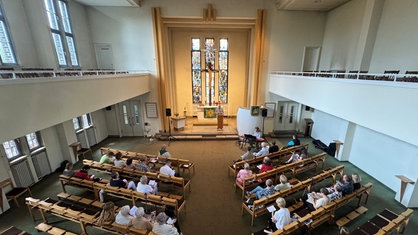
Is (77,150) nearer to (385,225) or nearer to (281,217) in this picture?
(281,217)

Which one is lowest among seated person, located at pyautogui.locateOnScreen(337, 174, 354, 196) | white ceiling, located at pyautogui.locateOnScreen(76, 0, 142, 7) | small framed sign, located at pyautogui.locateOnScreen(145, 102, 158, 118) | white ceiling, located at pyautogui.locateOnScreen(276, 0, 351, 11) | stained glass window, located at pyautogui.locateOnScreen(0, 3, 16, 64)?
seated person, located at pyautogui.locateOnScreen(337, 174, 354, 196)

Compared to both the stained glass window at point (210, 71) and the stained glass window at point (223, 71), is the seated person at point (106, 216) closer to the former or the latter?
the stained glass window at point (210, 71)

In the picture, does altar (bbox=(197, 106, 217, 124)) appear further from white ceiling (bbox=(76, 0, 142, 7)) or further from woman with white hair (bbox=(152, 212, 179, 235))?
woman with white hair (bbox=(152, 212, 179, 235))

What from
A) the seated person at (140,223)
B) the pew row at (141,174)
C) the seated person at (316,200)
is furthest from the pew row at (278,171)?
the seated person at (140,223)

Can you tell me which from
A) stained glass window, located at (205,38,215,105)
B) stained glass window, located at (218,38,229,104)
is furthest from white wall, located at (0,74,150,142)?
stained glass window, located at (218,38,229,104)

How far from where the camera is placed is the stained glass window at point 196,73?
13.6 metres

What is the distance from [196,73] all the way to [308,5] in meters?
8.18

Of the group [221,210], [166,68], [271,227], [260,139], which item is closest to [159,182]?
[221,210]

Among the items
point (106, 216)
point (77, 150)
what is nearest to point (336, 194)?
point (106, 216)

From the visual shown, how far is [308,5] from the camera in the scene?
961 centimetres

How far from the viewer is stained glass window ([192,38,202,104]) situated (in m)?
13.6

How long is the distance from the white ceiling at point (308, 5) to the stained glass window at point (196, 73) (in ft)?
19.8

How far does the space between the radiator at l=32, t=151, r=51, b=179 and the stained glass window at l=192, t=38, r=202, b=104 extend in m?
9.70

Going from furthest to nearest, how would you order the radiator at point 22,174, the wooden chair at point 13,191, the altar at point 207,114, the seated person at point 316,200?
the altar at point 207,114
the radiator at point 22,174
the wooden chair at point 13,191
the seated person at point 316,200
